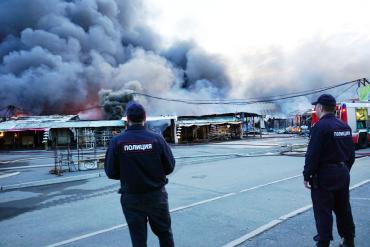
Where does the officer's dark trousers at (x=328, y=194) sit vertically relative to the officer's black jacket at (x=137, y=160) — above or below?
below

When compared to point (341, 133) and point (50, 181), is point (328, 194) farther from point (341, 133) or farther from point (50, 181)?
point (50, 181)

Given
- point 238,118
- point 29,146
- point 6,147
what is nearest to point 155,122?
point 238,118

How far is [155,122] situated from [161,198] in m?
36.6

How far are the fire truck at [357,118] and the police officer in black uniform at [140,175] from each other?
59.8ft

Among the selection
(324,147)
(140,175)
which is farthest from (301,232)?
(140,175)

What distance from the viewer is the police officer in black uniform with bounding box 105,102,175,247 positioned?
3129 mm

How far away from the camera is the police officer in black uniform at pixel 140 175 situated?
313cm

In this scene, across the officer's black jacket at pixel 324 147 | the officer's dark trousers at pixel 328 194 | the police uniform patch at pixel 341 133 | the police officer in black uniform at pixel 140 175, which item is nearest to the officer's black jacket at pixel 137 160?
the police officer in black uniform at pixel 140 175

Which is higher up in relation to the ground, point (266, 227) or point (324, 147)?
point (324, 147)

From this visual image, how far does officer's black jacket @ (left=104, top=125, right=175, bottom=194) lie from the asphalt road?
171 centimetres

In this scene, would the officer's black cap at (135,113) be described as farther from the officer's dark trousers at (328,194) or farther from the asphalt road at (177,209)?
the asphalt road at (177,209)

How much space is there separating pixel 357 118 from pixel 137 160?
20.0 m

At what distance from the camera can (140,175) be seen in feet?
10.2

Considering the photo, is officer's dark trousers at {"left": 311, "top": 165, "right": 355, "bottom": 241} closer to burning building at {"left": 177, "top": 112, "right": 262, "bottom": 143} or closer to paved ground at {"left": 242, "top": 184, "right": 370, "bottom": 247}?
paved ground at {"left": 242, "top": 184, "right": 370, "bottom": 247}
